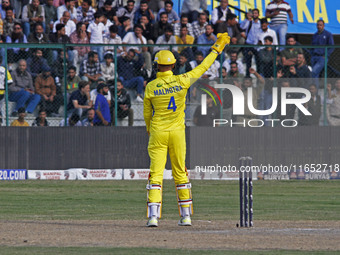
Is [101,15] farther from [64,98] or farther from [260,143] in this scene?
[260,143]

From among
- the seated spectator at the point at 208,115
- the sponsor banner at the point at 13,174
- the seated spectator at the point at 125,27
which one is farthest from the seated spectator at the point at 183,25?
the sponsor banner at the point at 13,174

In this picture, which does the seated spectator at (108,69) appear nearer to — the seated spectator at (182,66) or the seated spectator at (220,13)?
the seated spectator at (182,66)

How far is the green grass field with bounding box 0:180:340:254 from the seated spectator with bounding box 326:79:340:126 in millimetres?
1718

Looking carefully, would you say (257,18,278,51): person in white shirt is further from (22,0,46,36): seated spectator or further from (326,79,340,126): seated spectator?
(22,0,46,36): seated spectator

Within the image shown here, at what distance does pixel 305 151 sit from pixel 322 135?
646 mm

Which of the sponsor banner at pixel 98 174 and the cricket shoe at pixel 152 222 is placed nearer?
the cricket shoe at pixel 152 222

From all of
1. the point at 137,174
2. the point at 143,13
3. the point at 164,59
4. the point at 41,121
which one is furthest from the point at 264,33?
the point at 164,59

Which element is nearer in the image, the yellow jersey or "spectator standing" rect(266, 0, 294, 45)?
the yellow jersey

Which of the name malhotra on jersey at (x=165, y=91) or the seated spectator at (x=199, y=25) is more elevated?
the seated spectator at (x=199, y=25)

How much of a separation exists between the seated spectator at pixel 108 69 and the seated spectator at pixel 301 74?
4.91m

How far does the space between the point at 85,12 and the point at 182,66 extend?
483 cm

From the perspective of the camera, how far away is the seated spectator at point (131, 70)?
22.6 metres

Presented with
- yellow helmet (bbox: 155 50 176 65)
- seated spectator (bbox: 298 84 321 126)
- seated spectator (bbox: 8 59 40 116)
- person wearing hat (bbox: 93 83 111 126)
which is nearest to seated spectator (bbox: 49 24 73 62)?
seated spectator (bbox: 8 59 40 116)

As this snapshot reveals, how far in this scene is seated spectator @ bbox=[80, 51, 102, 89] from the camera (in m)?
22.7
